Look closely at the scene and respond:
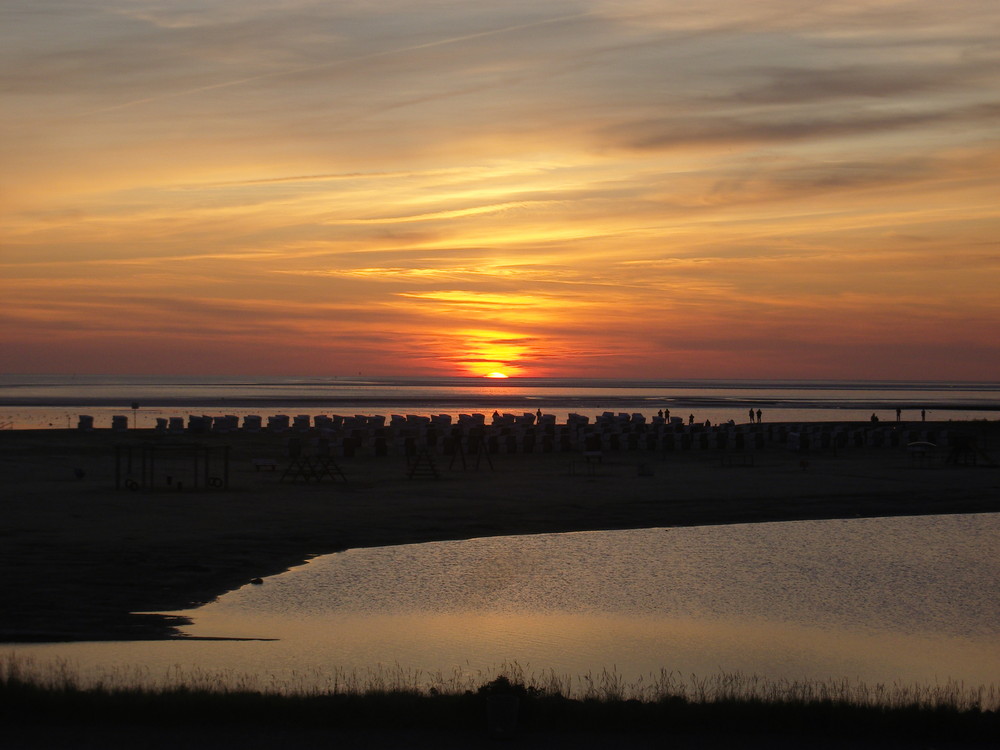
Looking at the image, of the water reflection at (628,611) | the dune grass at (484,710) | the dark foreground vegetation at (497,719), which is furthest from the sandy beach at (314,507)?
the dark foreground vegetation at (497,719)

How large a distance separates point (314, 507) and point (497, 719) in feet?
66.6

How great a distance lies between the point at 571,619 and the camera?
17312mm

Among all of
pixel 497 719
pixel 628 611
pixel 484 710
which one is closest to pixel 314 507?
pixel 628 611

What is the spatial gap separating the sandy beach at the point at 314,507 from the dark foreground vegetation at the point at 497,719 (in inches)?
170

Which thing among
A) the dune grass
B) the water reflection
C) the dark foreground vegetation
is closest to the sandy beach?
the water reflection

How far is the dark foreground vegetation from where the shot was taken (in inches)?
411

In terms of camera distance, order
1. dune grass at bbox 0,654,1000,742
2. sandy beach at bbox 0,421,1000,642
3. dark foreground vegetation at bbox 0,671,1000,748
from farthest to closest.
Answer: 1. sandy beach at bbox 0,421,1000,642
2. dune grass at bbox 0,654,1000,742
3. dark foreground vegetation at bbox 0,671,1000,748

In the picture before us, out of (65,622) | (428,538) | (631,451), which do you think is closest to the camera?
(65,622)

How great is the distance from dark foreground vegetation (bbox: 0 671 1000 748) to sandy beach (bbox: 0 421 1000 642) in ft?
14.2

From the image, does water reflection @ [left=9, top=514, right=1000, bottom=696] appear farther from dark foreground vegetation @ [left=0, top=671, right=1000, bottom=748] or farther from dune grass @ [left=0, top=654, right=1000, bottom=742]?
dark foreground vegetation @ [left=0, top=671, right=1000, bottom=748]

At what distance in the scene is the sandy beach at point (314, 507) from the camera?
18109 mm

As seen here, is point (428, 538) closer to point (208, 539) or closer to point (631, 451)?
point (208, 539)

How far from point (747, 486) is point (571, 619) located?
20926mm

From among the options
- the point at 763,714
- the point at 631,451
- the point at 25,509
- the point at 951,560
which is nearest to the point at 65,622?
the point at 763,714
